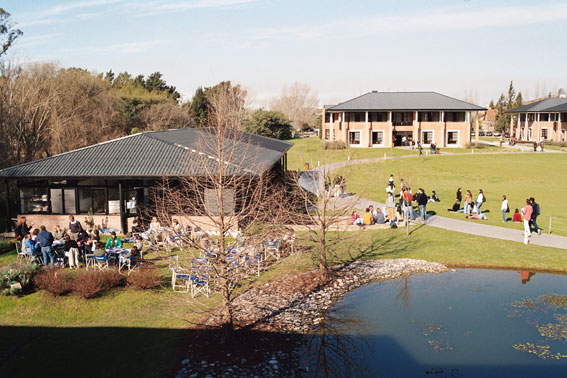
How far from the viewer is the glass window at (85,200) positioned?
2519 centimetres

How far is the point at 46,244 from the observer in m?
18.6

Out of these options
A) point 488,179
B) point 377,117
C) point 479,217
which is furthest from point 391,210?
point 377,117

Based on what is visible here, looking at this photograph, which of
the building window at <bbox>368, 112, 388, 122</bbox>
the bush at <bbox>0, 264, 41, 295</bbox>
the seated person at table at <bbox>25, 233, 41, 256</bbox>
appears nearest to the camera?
the bush at <bbox>0, 264, 41, 295</bbox>

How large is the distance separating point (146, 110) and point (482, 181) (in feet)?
150

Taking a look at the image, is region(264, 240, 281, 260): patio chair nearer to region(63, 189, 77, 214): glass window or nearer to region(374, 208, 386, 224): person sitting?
region(374, 208, 386, 224): person sitting

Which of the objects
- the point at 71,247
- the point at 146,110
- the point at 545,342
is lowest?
the point at 545,342

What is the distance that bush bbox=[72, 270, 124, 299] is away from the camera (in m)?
15.9

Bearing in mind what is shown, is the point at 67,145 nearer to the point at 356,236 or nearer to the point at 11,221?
the point at 11,221

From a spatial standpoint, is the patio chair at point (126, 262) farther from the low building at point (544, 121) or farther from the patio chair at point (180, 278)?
the low building at point (544, 121)

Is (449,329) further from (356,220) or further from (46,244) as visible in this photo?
(46,244)

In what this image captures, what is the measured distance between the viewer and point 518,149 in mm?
59812

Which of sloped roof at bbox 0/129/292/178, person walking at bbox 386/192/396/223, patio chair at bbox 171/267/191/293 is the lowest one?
patio chair at bbox 171/267/191/293

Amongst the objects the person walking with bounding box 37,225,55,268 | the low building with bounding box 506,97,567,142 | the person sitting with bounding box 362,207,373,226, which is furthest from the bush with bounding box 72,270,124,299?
the low building with bounding box 506,97,567,142

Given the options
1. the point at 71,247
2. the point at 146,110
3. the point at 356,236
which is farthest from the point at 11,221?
the point at 146,110
